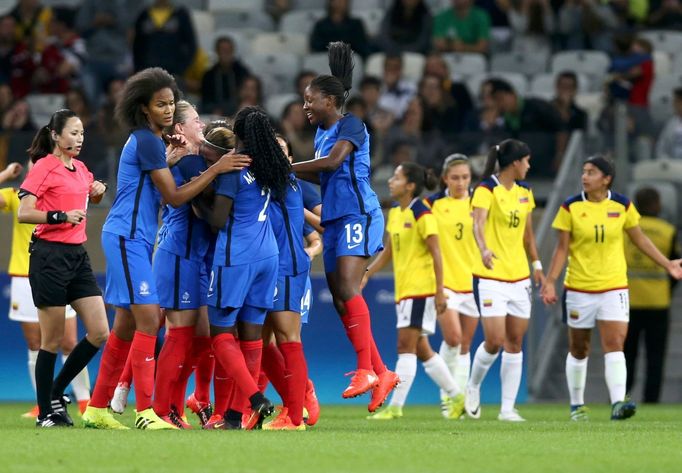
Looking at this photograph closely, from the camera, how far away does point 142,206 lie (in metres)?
9.04

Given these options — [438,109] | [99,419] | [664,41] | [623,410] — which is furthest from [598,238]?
[664,41]

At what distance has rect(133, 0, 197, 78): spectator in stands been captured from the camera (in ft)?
62.7

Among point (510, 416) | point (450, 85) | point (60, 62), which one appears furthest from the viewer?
point (60, 62)

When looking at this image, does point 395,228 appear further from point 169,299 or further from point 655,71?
point 655,71

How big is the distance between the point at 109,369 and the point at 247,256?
1.24 metres

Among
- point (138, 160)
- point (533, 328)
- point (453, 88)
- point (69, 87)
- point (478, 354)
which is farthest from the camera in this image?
point (69, 87)

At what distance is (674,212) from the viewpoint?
55.0 ft

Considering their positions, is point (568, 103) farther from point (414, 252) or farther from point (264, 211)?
point (264, 211)

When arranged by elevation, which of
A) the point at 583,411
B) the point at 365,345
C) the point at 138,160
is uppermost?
the point at 138,160

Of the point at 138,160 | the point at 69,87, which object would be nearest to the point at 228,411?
the point at 138,160

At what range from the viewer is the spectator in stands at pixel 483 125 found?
1562cm

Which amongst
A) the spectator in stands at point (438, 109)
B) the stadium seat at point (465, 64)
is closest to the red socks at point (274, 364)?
the spectator in stands at point (438, 109)

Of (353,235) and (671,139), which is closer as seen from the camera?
(353,235)

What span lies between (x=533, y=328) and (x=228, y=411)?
711 centimetres
